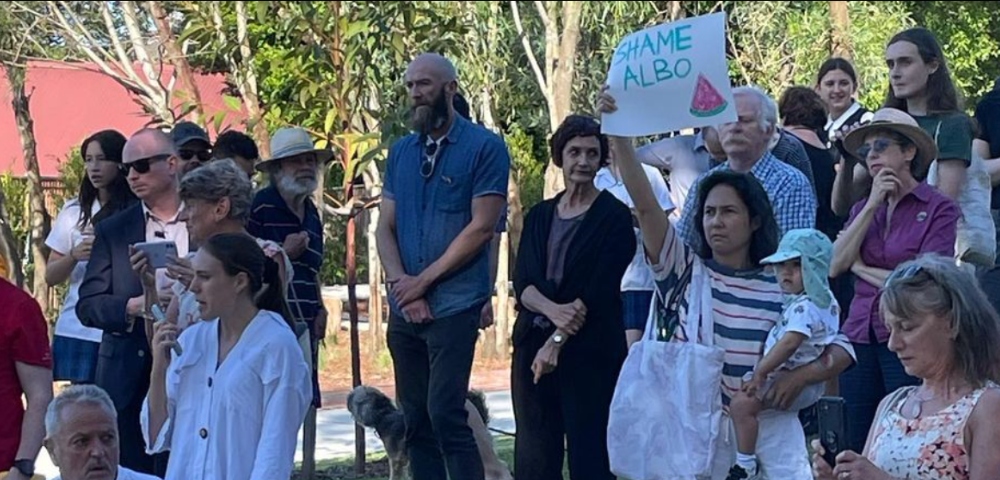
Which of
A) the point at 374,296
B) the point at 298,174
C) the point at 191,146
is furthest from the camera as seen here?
the point at 374,296

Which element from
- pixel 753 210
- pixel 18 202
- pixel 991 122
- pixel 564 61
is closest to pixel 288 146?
pixel 753 210

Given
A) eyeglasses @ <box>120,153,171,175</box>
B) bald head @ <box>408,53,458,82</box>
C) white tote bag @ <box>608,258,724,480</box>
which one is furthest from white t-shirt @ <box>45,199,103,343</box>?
white tote bag @ <box>608,258,724,480</box>

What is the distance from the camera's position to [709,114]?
5172 mm

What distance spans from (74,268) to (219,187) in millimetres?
1915

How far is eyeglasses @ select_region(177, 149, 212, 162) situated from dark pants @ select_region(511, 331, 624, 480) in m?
1.89

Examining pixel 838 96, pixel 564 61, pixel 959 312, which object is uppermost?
pixel 564 61

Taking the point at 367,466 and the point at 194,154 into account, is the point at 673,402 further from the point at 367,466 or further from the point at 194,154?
the point at 367,466

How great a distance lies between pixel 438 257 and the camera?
6.73m

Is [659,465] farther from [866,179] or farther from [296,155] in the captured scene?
[296,155]

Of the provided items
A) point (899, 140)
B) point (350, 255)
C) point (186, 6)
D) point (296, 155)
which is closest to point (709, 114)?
point (899, 140)

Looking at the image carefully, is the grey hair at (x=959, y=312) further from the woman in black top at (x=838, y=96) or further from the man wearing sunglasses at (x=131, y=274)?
the woman in black top at (x=838, y=96)

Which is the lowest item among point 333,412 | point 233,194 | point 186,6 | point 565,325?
point 333,412

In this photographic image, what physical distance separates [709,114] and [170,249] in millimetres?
2163

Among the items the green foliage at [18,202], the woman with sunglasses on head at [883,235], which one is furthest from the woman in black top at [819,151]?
the green foliage at [18,202]
